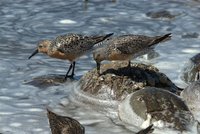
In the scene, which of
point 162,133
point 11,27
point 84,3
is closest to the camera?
point 162,133

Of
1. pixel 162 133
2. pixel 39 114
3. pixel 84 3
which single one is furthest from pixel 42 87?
pixel 84 3

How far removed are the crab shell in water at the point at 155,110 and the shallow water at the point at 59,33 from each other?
17cm

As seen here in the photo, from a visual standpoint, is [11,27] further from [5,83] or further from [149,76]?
[149,76]

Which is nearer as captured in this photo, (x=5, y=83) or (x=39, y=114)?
(x=39, y=114)

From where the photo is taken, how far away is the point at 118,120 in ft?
24.1

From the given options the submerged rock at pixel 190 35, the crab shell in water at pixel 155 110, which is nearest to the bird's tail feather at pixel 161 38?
the crab shell in water at pixel 155 110

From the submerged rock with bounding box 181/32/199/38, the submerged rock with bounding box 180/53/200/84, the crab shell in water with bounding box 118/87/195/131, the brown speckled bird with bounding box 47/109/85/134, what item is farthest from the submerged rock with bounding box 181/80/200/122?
the submerged rock with bounding box 181/32/199/38

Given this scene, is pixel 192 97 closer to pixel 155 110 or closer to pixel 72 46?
pixel 155 110

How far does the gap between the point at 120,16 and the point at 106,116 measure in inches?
291

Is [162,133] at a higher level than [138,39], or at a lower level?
lower

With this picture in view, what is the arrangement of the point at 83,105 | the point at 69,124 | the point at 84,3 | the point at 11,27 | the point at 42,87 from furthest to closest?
the point at 84,3
the point at 11,27
the point at 42,87
the point at 83,105
the point at 69,124

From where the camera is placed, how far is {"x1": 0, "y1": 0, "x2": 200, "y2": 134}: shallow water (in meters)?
7.55

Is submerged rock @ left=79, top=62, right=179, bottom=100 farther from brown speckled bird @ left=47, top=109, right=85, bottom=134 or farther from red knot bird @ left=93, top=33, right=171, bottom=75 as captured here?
brown speckled bird @ left=47, top=109, right=85, bottom=134


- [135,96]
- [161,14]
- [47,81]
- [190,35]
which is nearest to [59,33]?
[190,35]
